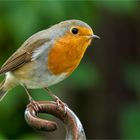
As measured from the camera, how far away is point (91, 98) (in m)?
8.52

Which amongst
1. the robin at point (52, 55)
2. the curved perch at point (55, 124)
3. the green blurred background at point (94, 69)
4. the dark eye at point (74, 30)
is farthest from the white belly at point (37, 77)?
the curved perch at point (55, 124)

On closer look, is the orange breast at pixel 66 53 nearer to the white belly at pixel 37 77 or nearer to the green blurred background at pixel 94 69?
the white belly at pixel 37 77

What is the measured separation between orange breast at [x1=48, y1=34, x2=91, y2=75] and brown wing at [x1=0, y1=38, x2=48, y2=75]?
0.16 metres

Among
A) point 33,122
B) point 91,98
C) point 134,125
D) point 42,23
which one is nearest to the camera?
point 33,122

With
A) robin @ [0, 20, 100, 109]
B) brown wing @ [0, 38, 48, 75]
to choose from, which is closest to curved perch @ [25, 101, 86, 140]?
robin @ [0, 20, 100, 109]

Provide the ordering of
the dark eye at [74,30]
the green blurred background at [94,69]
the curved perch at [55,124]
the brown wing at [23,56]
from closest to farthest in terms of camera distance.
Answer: the curved perch at [55,124] < the dark eye at [74,30] < the brown wing at [23,56] < the green blurred background at [94,69]

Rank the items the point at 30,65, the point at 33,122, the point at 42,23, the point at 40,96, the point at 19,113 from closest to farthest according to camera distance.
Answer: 1. the point at 33,122
2. the point at 30,65
3. the point at 42,23
4. the point at 40,96
5. the point at 19,113

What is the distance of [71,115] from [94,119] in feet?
19.5

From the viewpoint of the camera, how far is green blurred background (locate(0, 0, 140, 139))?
5.77 metres

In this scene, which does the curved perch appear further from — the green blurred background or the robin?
the green blurred background

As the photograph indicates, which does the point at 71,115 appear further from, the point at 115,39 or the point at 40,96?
the point at 115,39

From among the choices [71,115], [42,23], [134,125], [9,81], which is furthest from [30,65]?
[134,125]

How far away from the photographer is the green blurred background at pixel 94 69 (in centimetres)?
577

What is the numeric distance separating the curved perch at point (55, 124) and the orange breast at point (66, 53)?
1.58m
